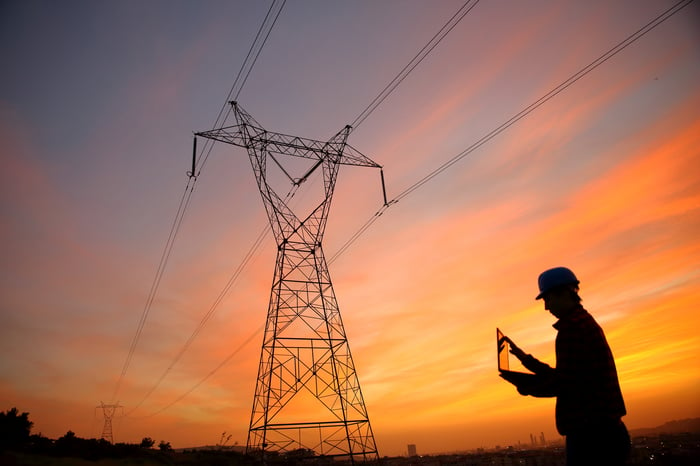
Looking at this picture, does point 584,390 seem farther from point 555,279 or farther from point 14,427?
point 14,427

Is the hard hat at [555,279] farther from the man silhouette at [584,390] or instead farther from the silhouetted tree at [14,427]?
the silhouetted tree at [14,427]

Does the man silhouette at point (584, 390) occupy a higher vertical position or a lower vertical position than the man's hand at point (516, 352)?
lower

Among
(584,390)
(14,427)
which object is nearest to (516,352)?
(584,390)

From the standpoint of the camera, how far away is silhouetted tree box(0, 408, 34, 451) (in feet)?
86.1

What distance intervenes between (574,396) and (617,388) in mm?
316

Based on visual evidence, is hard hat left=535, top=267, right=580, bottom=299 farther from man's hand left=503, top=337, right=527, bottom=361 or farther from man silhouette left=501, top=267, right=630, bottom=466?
man's hand left=503, top=337, right=527, bottom=361

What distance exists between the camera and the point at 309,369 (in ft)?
74.8

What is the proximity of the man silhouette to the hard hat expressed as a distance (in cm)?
22

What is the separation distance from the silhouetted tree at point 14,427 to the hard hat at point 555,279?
3191cm

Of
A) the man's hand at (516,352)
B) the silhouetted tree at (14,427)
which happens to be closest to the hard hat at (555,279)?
the man's hand at (516,352)

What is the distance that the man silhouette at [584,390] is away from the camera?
3098mm

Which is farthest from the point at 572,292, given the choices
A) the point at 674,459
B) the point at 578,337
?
the point at 674,459

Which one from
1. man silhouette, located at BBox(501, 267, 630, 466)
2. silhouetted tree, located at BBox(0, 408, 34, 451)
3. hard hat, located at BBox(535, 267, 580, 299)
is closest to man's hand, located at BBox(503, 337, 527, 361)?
man silhouette, located at BBox(501, 267, 630, 466)

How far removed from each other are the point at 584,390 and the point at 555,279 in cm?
92
